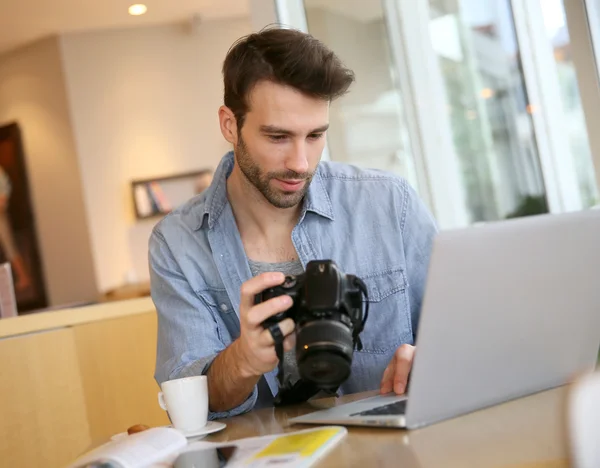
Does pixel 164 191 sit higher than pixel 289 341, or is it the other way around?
pixel 164 191

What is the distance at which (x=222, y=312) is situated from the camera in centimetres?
155

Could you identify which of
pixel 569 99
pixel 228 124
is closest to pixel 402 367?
pixel 228 124

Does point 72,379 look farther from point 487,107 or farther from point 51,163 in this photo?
point 51,163

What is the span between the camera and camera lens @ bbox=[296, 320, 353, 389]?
99 cm

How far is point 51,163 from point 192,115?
106 cm

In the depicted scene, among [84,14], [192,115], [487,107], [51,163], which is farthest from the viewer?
[192,115]

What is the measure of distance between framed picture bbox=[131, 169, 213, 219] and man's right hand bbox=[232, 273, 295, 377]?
4559mm

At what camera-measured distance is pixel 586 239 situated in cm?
104

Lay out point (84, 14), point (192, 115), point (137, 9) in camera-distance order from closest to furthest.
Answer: point (84, 14), point (137, 9), point (192, 115)

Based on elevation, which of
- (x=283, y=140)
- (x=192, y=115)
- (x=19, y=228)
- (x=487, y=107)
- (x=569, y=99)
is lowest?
(x=283, y=140)

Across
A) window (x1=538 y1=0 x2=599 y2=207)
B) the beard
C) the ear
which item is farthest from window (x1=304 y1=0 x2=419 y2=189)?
the beard

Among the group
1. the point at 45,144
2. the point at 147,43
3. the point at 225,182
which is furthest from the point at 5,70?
the point at 225,182

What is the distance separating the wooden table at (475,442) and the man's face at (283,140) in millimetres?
546

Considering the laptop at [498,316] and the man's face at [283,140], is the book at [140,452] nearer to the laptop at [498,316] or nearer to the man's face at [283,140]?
the laptop at [498,316]
